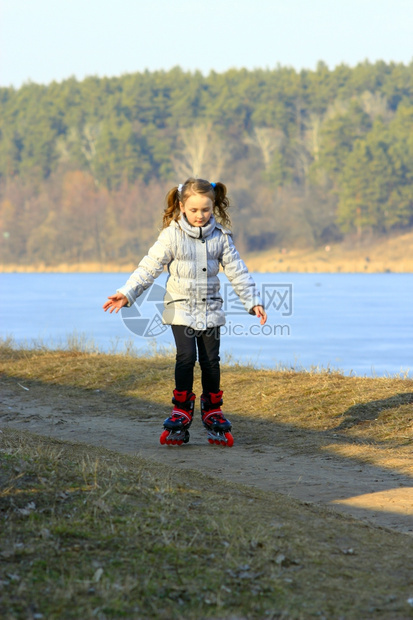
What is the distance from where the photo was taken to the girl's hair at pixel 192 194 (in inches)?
245

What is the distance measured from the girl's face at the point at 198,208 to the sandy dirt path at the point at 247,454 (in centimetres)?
170

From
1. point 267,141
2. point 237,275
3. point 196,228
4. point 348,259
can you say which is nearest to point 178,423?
point 237,275

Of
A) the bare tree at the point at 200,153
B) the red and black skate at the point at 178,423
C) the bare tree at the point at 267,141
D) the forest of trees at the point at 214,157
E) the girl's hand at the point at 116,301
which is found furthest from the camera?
the bare tree at the point at 267,141

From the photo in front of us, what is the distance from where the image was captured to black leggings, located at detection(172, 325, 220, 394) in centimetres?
628

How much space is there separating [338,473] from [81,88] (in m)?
92.9

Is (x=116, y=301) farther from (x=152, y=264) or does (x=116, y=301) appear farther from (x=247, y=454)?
(x=247, y=454)

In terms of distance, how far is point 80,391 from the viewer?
9.13 m

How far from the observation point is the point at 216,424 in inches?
254

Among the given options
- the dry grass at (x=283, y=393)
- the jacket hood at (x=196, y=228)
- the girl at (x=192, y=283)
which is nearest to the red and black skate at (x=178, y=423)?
the girl at (x=192, y=283)

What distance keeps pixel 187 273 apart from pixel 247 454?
140 centimetres

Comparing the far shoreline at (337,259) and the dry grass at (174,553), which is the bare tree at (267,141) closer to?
the far shoreline at (337,259)

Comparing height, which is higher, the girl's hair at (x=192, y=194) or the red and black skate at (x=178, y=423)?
the girl's hair at (x=192, y=194)

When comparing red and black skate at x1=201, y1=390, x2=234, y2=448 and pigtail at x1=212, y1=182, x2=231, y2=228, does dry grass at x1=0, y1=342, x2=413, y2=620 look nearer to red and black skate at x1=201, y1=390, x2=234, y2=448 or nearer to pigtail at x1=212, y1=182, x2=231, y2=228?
red and black skate at x1=201, y1=390, x2=234, y2=448

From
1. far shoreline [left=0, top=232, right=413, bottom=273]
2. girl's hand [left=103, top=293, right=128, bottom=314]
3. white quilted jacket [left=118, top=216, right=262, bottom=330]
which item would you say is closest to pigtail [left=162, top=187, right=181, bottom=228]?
white quilted jacket [left=118, top=216, right=262, bottom=330]
